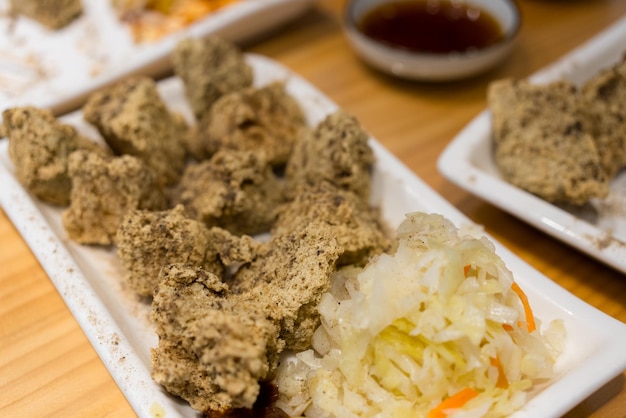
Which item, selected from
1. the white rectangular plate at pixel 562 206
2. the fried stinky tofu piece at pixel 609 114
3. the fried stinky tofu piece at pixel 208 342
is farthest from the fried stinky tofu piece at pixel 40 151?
the fried stinky tofu piece at pixel 609 114

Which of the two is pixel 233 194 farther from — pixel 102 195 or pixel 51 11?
pixel 51 11

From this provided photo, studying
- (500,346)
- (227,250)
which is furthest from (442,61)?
(500,346)

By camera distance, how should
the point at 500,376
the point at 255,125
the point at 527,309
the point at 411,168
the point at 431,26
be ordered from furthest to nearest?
the point at 431,26
the point at 411,168
the point at 255,125
the point at 527,309
the point at 500,376

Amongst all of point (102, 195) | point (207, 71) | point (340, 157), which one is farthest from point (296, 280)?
point (207, 71)

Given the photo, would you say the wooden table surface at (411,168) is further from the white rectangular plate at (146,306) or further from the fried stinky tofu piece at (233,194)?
the fried stinky tofu piece at (233,194)

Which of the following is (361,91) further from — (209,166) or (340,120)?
(209,166)

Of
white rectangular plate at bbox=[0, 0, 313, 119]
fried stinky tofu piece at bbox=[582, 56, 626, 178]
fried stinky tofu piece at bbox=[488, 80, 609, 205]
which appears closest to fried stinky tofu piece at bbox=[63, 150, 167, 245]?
white rectangular plate at bbox=[0, 0, 313, 119]

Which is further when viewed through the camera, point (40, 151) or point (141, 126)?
point (141, 126)
